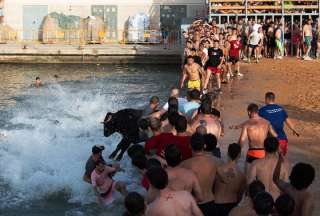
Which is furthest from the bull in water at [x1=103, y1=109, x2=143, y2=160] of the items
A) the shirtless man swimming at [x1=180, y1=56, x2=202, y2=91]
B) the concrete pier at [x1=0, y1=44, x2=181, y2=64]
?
the concrete pier at [x1=0, y1=44, x2=181, y2=64]

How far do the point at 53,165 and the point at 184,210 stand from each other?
26.3ft

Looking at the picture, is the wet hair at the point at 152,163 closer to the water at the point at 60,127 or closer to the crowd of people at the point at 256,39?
the water at the point at 60,127

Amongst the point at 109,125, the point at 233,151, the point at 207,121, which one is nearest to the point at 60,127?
the point at 109,125

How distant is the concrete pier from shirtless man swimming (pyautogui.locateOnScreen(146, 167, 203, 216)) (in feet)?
92.9

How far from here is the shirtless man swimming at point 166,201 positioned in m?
6.57

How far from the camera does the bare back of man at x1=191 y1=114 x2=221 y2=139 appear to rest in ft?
32.9

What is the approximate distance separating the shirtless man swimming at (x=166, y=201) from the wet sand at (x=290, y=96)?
341 centimetres

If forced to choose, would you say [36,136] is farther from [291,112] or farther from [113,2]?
[113,2]

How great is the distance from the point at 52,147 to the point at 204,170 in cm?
A: 848

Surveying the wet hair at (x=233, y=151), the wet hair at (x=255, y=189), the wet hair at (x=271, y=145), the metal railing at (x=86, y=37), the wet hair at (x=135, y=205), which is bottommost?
the wet hair at (x=135, y=205)

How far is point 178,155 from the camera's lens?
741cm

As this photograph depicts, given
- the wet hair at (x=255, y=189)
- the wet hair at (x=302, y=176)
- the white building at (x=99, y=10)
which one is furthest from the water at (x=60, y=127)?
the white building at (x=99, y=10)

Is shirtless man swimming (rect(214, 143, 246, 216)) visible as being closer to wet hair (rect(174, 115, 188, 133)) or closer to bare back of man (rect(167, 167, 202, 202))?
bare back of man (rect(167, 167, 202, 202))

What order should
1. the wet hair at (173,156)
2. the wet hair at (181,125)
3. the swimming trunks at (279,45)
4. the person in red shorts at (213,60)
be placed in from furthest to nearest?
the swimming trunks at (279,45) < the person in red shorts at (213,60) < the wet hair at (181,125) < the wet hair at (173,156)
